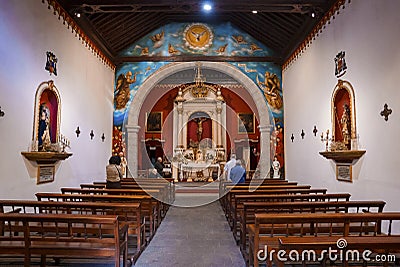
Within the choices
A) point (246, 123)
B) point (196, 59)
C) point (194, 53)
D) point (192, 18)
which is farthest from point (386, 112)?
point (246, 123)

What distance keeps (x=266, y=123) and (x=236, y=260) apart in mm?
7040

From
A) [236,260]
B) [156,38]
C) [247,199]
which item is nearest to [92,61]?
[156,38]

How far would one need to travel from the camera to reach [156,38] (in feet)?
34.0

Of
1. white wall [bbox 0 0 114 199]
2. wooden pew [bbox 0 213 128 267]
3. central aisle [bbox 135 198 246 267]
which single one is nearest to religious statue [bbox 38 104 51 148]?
white wall [bbox 0 0 114 199]

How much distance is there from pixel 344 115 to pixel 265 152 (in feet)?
14.7

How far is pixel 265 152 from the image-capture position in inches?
405

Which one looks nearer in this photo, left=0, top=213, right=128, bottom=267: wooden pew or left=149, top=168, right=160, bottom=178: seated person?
left=0, top=213, right=128, bottom=267: wooden pew

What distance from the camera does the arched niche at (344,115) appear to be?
5.62 m

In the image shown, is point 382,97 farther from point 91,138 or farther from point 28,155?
point 91,138

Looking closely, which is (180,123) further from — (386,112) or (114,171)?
(386,112)

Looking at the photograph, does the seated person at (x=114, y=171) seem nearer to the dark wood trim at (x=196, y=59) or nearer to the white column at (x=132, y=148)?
the white column at (x=132, y=148)

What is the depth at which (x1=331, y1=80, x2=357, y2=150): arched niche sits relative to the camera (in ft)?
18.5

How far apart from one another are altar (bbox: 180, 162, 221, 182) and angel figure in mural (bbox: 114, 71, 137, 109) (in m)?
3.65

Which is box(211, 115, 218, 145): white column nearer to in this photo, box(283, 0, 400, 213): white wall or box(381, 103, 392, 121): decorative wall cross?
box(283, 0, 400, 213): white wall
